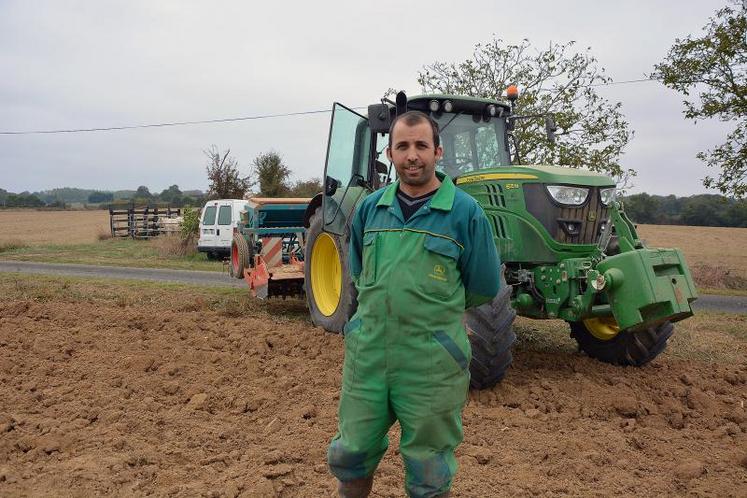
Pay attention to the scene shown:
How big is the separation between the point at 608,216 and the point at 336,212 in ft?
8.92

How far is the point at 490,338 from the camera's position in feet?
16.1

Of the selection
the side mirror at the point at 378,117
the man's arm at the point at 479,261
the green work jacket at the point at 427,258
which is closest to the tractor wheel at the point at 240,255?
the side mirror at the point at 378,117

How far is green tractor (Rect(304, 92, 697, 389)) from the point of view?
16.3ft

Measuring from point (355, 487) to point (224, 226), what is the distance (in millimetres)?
15654

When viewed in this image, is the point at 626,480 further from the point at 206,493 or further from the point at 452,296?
the point at 206,493

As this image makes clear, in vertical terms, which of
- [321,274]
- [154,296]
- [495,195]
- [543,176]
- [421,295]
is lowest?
[154,296]

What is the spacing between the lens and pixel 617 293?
16.5 feet

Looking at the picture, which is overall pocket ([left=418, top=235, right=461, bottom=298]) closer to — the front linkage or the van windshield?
the front linkage

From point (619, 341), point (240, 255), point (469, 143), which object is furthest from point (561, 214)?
point (240, 255)

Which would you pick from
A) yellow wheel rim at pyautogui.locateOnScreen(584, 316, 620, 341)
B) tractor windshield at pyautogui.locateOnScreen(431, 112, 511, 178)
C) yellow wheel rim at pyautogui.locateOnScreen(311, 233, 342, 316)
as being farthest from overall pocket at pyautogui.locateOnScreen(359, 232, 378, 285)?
yellow wheel rim at pyautogui.locateOnScreen(311, 233, 342, 316)

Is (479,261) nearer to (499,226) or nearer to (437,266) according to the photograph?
(437,266)

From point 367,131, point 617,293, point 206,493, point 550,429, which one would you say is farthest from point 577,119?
point 206,493

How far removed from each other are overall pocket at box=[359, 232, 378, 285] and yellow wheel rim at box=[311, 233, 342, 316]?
4857 mm

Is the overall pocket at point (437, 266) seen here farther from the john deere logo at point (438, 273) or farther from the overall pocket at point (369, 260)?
the overall pocket at point (369, 260)
